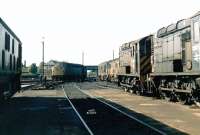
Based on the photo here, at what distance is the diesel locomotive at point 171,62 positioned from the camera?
18.0 metres

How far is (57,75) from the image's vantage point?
245 ft

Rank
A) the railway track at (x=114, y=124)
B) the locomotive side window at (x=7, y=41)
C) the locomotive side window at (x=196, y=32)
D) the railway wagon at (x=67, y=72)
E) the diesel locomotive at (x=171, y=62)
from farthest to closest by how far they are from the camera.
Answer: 1. the railway wagon at (x=67, y=72)
2. the locomotive side window at (x=7, y=41)
3. the diesel locomotive at (x=171, y=62)
4. the locomotive side window at (x=196, y=32)
5. the railway track at (x=114, y=124)

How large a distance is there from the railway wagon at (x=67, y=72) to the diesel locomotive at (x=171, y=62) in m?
41.8

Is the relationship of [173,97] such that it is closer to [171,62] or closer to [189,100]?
[171,62]

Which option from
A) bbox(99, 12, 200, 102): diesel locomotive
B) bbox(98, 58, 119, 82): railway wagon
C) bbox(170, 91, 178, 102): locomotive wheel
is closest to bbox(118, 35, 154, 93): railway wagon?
bbox(99, 12, 200, 102): diesel locomotive

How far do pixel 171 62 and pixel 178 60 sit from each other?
86 centimetres

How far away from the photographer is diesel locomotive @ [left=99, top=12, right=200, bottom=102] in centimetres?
1802

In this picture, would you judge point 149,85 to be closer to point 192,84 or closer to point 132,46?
point 132,46

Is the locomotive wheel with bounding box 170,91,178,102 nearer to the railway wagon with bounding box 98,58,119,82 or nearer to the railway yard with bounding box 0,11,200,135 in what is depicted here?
the railway yard with bounding box 0,11,200,135

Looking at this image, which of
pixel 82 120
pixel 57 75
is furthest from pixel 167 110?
pixel 57 75

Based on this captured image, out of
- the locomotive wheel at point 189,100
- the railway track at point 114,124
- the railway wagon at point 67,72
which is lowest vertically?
the railway track at point 114,124

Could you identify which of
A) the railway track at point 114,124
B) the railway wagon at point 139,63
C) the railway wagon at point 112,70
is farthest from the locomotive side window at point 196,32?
the railway wagon at point 112,70

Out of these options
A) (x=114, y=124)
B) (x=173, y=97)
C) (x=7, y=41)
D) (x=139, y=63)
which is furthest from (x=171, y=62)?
(x=114, y=124)

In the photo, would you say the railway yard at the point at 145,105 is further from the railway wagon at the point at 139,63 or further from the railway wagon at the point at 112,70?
the railway wagon at the point at 112,70
